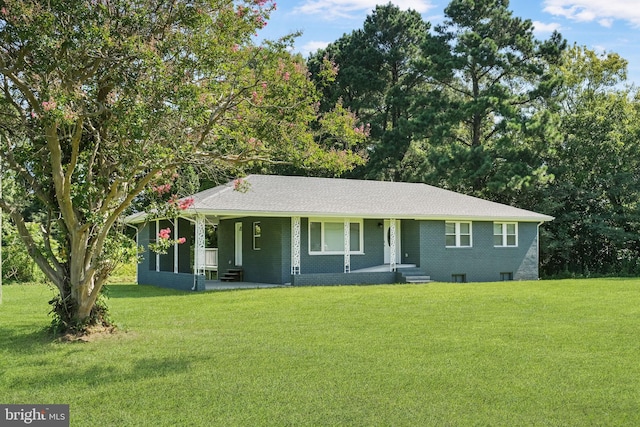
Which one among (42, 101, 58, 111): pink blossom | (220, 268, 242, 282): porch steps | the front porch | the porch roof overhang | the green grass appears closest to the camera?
the green grass

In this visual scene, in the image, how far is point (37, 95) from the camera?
433 inches

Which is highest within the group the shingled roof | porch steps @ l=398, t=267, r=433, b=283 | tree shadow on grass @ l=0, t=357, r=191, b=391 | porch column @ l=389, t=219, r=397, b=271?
the shingled roof

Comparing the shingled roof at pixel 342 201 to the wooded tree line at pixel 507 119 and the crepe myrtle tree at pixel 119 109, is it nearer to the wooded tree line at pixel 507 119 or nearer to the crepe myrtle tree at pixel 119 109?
the wooded tree line at pixel 507 119

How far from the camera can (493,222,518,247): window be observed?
28078 millimetres

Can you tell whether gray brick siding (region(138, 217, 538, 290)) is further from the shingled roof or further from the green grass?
the green grass

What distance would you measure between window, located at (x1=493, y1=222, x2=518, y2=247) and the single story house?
42 millimetres

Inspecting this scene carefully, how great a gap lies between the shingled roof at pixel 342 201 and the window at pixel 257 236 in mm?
1307

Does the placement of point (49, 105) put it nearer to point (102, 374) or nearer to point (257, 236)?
point (102, 374)

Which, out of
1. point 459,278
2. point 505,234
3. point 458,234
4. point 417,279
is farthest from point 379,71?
point 417,279

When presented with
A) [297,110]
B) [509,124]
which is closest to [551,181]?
[509,124]

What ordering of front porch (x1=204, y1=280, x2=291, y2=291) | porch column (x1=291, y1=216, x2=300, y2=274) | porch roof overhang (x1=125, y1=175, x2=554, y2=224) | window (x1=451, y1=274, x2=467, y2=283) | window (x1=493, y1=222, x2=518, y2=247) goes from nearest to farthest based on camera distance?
1. front porch (x1=204, y1=280, x2=291, y2=291)
2. porch roof overhang (x1=125, y1=175, x2=554, y2=224)
3. porch column (x1=291, y1=216, x2=300, y2=274)
4. window (x1=451, y1=274, x2=467, y2=283)
5. window (x1=493, y1=222, x2=518, y2=247)

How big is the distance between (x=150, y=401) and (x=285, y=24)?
622 cm

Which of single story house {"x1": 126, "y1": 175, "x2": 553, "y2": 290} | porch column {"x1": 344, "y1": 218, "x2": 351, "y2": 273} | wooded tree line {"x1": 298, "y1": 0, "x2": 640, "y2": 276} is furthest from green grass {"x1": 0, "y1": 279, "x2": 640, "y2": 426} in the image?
wooded tree line {"x1": 298, "y1": 0, "x2": 640, "y2": 276}

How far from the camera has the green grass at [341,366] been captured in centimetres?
677
